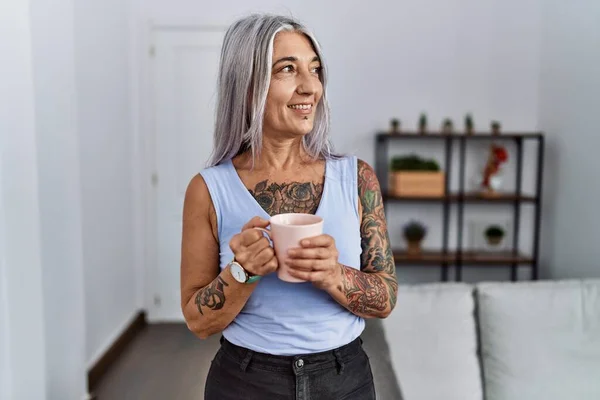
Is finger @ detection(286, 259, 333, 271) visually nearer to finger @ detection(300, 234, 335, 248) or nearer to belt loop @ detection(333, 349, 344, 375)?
finger @ detection(300, 234, 335, 248)

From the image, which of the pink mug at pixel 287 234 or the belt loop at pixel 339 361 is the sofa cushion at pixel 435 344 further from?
the pink mug at pixel 287 234

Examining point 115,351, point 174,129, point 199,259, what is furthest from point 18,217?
point 174,129

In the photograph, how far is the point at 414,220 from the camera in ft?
14.7

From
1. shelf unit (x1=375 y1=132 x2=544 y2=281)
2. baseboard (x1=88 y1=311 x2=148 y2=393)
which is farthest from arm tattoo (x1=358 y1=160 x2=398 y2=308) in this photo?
shelf unit (x1=375 y1=132 x2=544 y2=281)

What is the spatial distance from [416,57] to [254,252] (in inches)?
149

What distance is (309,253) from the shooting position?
879 mm

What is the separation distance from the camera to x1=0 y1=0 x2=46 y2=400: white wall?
175 centimetres

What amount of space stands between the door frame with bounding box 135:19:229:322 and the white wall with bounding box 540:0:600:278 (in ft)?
7.93

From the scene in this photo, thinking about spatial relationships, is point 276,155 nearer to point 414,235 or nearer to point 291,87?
point 291,87

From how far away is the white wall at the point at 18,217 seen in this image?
1746 mm

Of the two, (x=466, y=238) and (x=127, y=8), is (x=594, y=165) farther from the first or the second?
(x=127, y=8)

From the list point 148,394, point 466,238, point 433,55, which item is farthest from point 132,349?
point 433,55

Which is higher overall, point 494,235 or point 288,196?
point 288,196

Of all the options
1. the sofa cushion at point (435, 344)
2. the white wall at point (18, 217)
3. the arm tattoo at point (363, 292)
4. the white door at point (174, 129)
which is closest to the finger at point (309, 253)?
the arm tattoo at point (363, 292)
